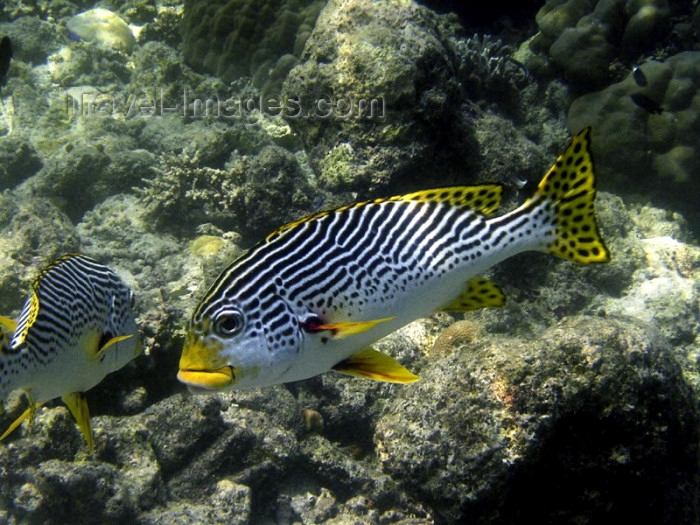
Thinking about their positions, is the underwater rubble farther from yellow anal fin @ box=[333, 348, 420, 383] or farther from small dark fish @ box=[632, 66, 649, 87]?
yellow anal fin @ box=[333, 348, 420, 383]

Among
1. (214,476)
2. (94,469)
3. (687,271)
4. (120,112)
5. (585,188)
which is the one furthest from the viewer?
(120,112)

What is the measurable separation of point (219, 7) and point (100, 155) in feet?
14.3

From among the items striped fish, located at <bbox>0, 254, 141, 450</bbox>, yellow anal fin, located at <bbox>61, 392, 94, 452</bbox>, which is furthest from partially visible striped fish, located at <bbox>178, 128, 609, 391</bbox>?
yellow anal fin, located at <bbox>61, 392, 94, 452</bbox>

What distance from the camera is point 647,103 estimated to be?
768 cm

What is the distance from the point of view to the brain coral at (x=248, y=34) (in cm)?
980

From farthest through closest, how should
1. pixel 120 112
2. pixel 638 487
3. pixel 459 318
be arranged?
pixel 120 112
pixel 459 318
pixel 638 487

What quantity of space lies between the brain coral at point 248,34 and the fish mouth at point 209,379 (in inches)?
342

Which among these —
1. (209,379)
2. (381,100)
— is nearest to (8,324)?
(209,379)

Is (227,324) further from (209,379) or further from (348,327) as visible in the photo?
(348,327)

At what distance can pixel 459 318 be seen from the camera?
575 centimetres

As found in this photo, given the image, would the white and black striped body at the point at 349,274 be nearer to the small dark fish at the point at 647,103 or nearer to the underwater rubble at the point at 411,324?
the underwater rubble at the point at 411,324

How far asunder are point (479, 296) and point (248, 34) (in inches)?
372

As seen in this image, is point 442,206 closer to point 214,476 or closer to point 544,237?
point 544,237

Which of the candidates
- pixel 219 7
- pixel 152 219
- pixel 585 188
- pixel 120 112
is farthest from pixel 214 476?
pixel 219 7
